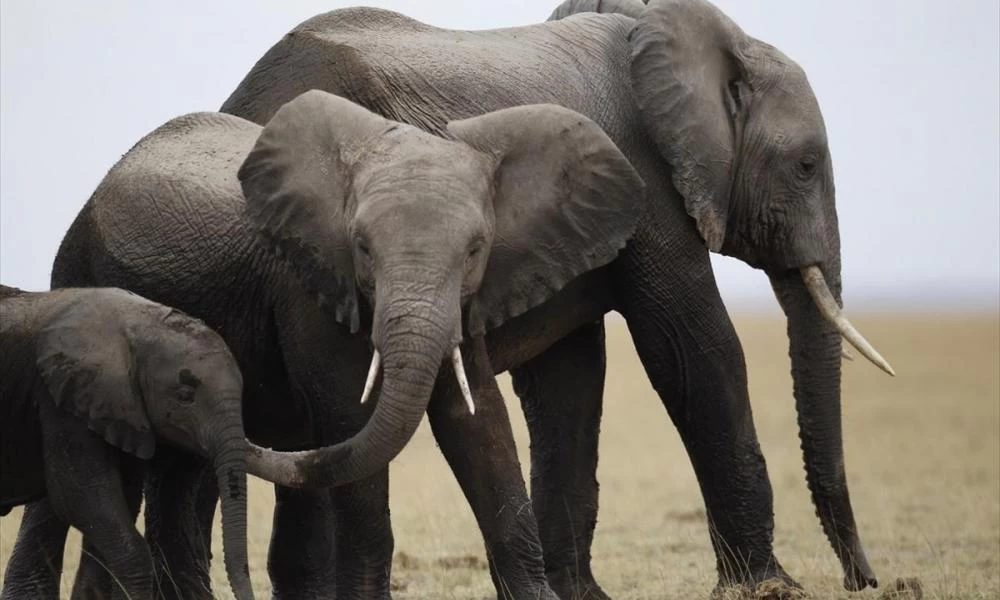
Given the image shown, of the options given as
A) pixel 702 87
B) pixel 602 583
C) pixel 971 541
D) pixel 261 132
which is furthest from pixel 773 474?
pixel 261 132

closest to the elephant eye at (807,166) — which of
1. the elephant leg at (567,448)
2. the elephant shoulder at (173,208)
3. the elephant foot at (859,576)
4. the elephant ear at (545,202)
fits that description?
the elephant leg at (567,448)

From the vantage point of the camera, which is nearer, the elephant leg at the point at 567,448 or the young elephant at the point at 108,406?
the young elephant at the point at 108,406

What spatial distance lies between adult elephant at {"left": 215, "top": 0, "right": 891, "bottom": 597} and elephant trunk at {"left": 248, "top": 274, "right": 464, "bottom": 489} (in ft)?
5.81

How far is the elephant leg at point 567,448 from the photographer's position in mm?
12188

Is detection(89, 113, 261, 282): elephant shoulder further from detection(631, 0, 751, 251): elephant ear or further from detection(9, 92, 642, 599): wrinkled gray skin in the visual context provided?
detection(631, 0, 751, 251): elephant ear

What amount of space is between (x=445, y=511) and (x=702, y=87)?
792cm

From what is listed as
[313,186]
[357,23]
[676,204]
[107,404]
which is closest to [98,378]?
[107,404]

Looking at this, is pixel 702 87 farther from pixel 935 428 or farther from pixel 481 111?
pixel 935 428

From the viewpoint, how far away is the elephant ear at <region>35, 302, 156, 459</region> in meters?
9.64

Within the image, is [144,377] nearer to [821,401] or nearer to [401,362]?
[401,362]

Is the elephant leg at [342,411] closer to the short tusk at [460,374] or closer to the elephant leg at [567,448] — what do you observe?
the short tusk at [460,374]

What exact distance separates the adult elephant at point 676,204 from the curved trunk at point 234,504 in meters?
1.88

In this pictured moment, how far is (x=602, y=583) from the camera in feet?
43.2

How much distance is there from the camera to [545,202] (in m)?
10.0
